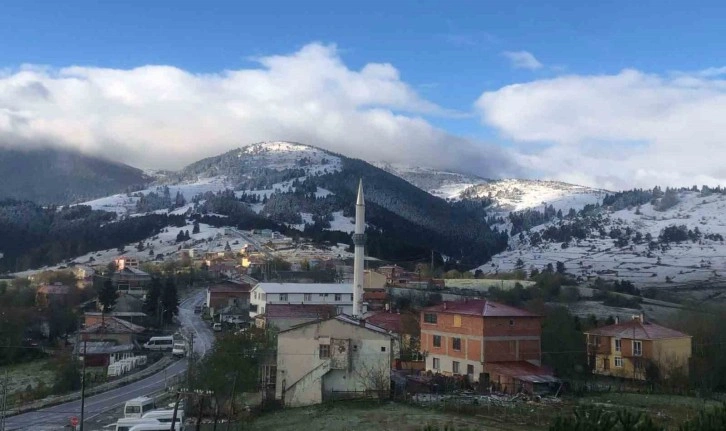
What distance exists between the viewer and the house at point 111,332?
45.5 meters

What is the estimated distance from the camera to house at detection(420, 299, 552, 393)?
107 ft

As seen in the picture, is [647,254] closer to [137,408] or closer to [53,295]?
[53,295]

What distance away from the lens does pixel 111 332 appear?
45812 mm

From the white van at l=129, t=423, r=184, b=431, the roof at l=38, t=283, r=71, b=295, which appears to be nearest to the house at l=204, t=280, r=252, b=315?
the roof at l=38, t=283, r=71, b=295

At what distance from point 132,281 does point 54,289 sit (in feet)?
37.3

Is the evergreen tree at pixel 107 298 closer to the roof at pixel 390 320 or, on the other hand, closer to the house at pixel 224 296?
the house at pixel 224 296

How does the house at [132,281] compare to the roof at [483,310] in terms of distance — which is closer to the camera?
the roof at [483,310]

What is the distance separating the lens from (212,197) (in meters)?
175

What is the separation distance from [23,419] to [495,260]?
132840mm

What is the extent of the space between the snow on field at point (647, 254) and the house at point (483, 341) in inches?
2829

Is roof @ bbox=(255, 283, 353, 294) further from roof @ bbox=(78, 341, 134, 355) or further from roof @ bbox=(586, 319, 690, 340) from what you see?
roof @ bbox=(586, 319, 690, 340)

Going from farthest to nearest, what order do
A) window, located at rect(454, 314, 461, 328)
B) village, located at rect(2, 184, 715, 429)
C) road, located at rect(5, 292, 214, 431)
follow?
1. window, located at rect(454, 314, 461, 328)
2. village, located at rect(2, 184, 715, 429)
3. road, located at rect(5, 292, 214, 431)

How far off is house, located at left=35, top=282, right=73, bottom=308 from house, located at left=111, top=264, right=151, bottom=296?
6.99m

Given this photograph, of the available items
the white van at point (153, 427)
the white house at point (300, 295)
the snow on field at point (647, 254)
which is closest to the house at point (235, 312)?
the white house at point (300, 295)
